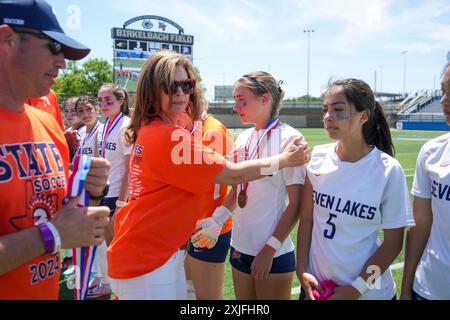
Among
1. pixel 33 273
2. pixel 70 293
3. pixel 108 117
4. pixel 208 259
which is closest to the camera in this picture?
pixel 33 273

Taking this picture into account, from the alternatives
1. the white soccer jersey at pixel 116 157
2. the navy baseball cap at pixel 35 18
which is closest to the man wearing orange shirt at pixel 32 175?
the navy baseball cap at pixel 35 18

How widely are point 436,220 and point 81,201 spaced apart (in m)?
2.03

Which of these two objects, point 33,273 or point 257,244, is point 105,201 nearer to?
point 257,244

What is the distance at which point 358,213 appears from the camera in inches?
96.5

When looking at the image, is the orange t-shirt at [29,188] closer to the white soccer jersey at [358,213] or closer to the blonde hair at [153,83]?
the blonde hair at [153,83]

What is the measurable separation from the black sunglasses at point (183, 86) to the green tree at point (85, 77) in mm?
55661

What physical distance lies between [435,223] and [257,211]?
46.1 inches

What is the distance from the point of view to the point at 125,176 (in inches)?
209

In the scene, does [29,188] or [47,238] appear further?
[29,188]

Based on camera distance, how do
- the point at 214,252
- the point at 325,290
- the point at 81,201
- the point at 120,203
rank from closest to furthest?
the point at 81,201 < the point at 325,290 < the point at 214,252 < the point at 120,203

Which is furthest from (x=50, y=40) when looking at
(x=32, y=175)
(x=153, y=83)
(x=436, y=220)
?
(x=436, y=220)

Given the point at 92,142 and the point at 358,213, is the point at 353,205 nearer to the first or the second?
the point at 358,213

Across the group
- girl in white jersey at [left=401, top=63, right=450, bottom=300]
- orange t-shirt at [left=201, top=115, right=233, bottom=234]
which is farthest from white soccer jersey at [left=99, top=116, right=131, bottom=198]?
girl in white jersey at [left=401, top=63, right=450, bottom=300]

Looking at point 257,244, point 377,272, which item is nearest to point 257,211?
point 257,244
